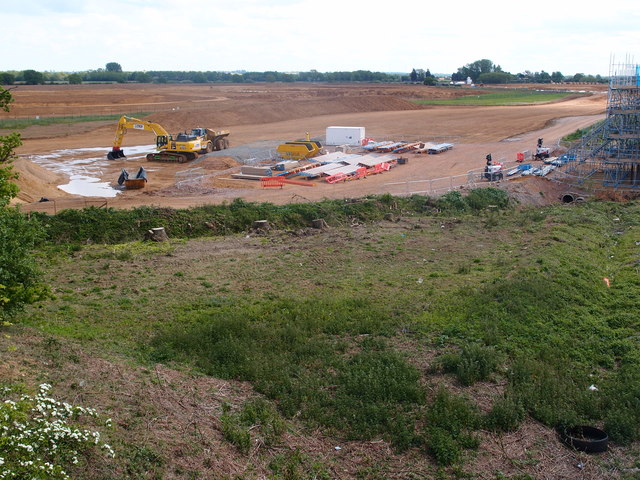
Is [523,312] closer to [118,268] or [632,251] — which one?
[632,251]

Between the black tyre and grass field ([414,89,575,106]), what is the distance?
86240 mm

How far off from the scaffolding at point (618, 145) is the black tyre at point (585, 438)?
27.9 metres

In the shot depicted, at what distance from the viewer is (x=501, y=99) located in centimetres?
10219

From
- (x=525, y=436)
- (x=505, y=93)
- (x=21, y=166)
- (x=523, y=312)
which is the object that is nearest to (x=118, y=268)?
(x=523, y=312)

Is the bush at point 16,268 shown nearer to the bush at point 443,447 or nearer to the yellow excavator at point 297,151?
the bush at point 443,447

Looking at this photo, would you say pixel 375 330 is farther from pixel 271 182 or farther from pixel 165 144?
pixel 165 144

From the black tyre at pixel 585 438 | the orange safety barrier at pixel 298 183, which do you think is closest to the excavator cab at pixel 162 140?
the orange safety barrier at pixel 298 183

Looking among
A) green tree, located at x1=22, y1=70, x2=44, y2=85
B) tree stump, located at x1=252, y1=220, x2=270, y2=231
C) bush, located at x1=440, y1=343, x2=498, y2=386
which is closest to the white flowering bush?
bush, located at x1=440, y1=343, x2=498, y2=386

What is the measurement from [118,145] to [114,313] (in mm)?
33418

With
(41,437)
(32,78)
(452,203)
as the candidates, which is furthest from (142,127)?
(32,78)

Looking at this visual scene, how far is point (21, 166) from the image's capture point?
34.0 m

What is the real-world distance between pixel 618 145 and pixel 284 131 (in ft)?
118

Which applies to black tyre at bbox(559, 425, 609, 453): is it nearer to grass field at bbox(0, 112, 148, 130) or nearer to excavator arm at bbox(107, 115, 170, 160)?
excavator arm at bbox(107, 115, 170, 160)

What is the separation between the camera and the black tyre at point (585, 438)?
10.0 m
